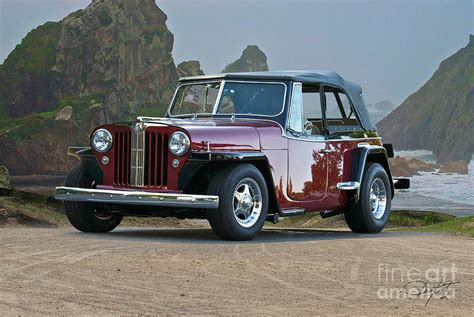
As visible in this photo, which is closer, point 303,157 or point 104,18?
point 303,157

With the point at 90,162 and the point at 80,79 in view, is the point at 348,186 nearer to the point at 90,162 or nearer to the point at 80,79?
the point at 90,162

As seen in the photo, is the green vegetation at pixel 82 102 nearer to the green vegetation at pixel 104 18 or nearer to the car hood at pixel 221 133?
the green vegetation at pixel 104 18

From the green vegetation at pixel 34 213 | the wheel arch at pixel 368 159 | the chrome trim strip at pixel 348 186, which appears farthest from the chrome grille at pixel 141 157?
the green vegetation at pixel 34 213

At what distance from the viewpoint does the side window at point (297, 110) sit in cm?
1560

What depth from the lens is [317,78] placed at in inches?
666

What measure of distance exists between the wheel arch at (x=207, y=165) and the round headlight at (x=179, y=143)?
142 mm

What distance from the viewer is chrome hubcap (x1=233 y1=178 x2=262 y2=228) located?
14.2 meters

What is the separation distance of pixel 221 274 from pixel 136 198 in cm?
344

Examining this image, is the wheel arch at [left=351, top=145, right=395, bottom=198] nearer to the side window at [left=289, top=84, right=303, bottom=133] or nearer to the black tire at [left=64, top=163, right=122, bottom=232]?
the side window at [left=289, top=84, right=303, bottom=133]

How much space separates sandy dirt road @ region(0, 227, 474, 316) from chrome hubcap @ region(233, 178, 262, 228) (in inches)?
18.2

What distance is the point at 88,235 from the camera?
15023mm

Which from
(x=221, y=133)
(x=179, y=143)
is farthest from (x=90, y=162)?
(x=221, y=133)

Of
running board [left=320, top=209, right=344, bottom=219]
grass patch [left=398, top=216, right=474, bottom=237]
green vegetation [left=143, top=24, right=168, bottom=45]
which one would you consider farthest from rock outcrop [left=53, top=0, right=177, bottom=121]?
running board [left=320, top=209, right=344, bottom=219]

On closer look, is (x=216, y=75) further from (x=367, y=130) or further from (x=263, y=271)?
(x=263, y=271)
